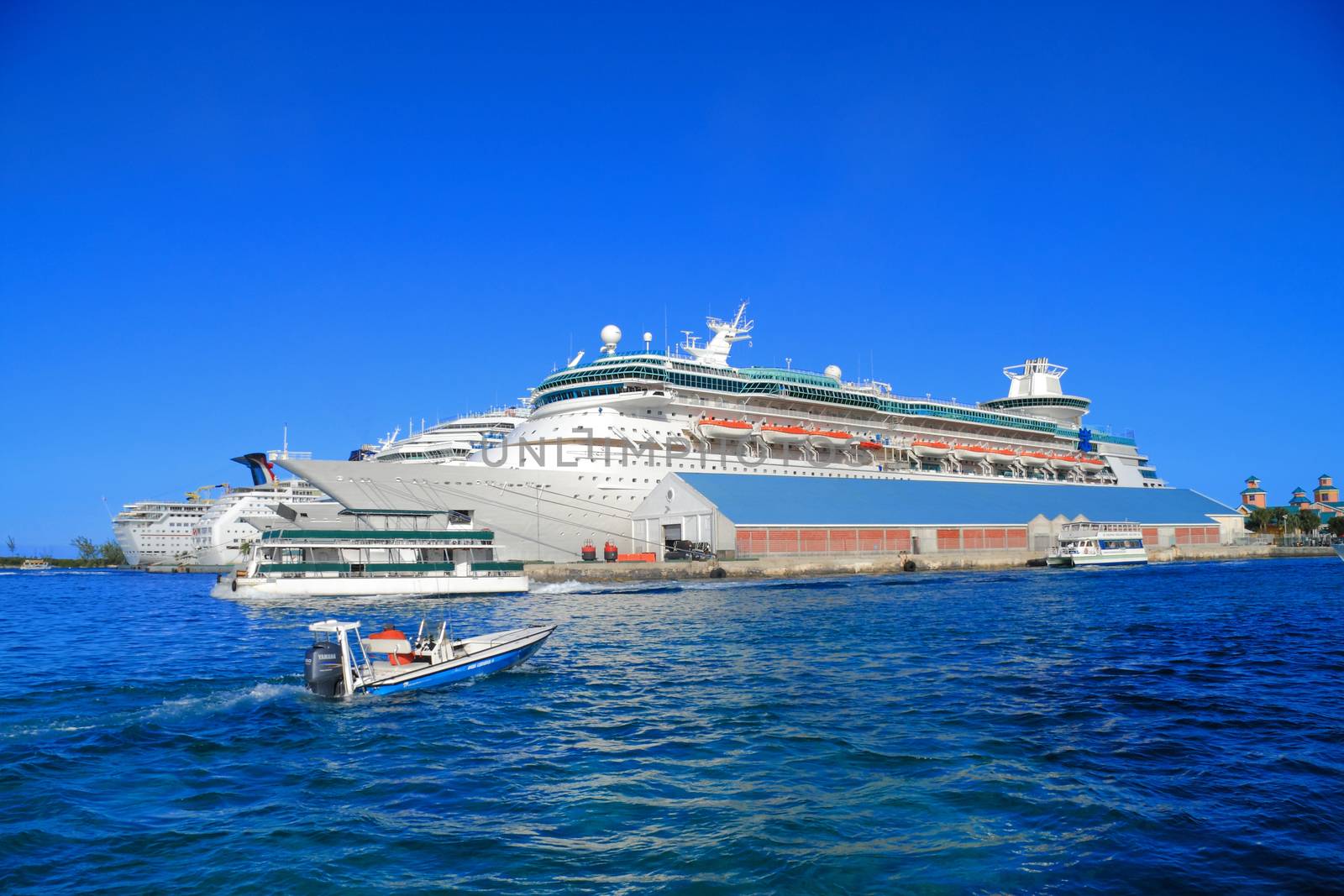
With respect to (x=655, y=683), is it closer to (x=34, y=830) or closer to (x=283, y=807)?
(x=283, y=807)

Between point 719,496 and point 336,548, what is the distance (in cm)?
1887

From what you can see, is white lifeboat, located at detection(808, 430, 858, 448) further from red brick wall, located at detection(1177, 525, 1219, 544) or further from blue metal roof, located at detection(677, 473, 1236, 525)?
red brick wall, located at detection(1177, 525, 1219, 544)

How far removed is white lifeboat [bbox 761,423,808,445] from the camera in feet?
178

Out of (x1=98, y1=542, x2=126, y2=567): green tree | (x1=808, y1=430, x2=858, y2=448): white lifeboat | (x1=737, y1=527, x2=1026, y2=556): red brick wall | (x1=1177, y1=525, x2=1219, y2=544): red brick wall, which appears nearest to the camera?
(x1=737, y1=527, x2=1026, y2=556): red brick wall

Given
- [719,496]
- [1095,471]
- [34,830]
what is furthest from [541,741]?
[1095,471]

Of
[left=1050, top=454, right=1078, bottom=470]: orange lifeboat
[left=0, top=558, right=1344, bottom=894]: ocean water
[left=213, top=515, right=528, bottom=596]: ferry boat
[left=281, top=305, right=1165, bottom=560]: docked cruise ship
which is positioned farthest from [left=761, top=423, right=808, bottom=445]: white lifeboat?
[left=0, top=558, right=1344, bottom=894]: ocean water

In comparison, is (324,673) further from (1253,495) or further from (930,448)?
(1253,495)

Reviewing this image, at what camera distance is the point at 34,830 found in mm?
8711

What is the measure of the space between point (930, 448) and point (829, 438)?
11.9m

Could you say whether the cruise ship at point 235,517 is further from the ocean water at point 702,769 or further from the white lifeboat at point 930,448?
the ocean water at point 702,769

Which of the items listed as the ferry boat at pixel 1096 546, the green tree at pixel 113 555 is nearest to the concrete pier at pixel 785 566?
the ferry boat at pixel 1096 546

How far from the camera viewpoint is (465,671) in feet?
53.2

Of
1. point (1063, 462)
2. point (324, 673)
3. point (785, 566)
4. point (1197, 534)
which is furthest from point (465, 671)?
point (1063, 462)

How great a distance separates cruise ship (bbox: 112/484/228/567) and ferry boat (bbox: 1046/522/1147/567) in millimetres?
83576
